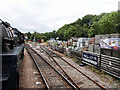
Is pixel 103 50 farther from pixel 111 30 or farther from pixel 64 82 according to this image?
pixel 111 30

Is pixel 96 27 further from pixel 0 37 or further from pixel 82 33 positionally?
pixel 0 37

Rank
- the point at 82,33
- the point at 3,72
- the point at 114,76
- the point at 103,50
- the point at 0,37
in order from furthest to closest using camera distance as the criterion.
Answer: the point at 82,33 → the point at 103,50 → the point at 114,76 → the point at 0,37 → the point at 3,72

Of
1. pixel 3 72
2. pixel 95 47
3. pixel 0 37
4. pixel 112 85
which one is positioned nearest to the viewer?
pixel 3 72

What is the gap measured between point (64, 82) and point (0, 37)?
14.1 ft

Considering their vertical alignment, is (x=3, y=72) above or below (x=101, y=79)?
above

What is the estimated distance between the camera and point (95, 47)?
1382cm

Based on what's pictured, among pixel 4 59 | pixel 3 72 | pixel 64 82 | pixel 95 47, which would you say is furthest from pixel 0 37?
pixel 95 47

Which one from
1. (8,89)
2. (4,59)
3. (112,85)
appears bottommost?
(112,85)

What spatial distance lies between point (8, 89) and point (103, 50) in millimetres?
10999

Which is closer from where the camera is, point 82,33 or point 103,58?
point 103,58

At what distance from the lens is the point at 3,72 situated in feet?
10.7

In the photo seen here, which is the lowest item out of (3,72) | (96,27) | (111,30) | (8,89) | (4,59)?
(8,89)

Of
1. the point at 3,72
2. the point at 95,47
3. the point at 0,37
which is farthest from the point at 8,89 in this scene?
the point at 95,47

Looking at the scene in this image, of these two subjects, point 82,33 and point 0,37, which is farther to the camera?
point 82,33
